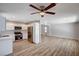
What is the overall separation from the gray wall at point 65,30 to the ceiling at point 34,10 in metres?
0.09

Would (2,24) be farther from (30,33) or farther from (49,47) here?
(49,47)

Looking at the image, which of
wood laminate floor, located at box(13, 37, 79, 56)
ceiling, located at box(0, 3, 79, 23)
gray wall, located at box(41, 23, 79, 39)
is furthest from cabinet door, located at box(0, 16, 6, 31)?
gray wall, located at box(41, 23, 79, 39)

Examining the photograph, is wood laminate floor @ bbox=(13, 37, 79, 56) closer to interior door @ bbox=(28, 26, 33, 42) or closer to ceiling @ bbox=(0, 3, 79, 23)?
interior door @ bbox=(28, 26, 33, 42)

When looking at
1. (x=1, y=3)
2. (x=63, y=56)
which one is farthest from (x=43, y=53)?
(x=1, y=3)

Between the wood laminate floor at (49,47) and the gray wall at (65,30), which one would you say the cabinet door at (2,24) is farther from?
the gray wall at (65,30)

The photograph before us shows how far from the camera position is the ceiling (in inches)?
59.6

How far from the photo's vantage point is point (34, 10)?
1.59 m

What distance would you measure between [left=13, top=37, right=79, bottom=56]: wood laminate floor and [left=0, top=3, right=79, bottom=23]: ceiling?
1.18ft

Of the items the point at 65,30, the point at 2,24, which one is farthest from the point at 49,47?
the point at 2,24

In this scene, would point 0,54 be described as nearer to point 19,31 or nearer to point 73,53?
point 19,31

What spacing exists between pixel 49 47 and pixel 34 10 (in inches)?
27.1

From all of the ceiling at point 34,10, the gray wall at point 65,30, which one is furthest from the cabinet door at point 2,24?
the gray wall at point 65,30

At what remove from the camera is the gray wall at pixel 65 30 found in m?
1.64

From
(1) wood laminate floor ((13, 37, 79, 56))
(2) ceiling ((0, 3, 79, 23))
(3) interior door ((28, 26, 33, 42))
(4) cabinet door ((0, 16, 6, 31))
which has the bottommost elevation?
(1) wood laminate floor ((13, 37, 79, 56))
